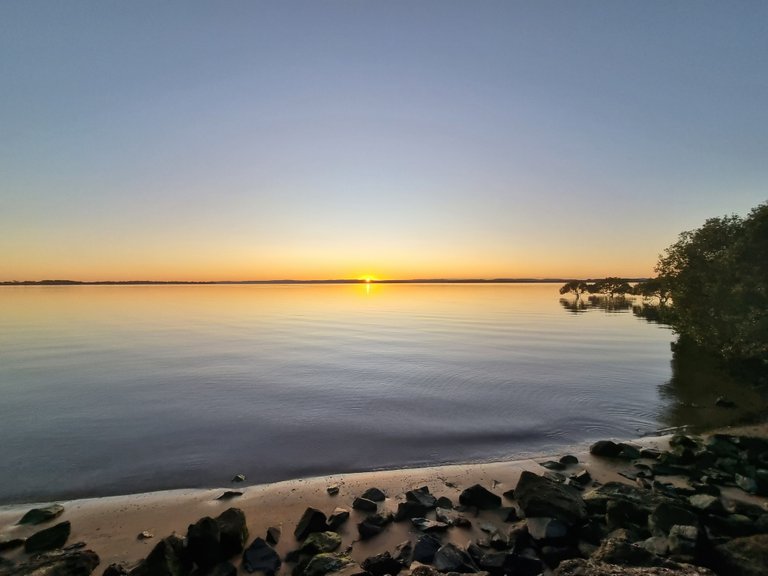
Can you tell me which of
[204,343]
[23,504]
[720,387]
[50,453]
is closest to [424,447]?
[23,504]

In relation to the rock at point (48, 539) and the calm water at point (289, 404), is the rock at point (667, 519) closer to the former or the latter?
the calm water at point (289, 404)

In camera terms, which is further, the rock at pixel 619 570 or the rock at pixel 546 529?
the rock at pixel 546 529

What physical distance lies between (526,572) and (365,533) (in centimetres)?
316

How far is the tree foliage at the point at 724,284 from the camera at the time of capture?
22.4 m

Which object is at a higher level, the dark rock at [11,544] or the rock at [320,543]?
the rock at [320,543]

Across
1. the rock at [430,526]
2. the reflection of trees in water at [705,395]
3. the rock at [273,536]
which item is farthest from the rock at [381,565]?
the reflection of trees in water at [705,395]

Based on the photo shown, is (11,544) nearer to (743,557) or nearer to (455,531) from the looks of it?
(455,531)

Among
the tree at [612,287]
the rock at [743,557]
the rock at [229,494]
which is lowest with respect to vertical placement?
the rock at [229,494]

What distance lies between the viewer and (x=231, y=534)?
8344 mm

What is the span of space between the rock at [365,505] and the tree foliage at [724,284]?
22.3m

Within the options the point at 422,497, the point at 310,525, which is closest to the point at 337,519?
the point at 310,525

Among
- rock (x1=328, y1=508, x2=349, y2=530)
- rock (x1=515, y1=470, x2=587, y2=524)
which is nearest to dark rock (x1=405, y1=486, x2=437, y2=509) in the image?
rock (x1=328, y1=508, x2=349, y2=530)

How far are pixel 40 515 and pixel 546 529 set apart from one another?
11187 mm

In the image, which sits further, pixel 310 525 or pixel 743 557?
pixel 310 525
